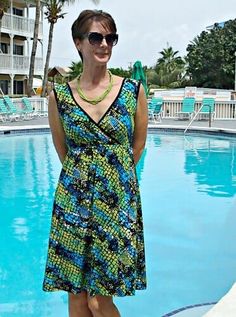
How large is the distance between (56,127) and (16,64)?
106 ft

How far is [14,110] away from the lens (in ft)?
65.2

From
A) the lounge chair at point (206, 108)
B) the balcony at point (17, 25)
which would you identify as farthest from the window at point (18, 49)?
the lounge chair at point (206, 108)

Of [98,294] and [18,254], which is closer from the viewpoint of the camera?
[98,294]

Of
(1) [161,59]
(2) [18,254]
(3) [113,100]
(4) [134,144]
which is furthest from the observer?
(1) [161,59]

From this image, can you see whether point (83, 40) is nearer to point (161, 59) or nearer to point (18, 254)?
point (18, 254)

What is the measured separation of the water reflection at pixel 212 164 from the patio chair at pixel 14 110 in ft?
22.9

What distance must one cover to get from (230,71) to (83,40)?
42718mm

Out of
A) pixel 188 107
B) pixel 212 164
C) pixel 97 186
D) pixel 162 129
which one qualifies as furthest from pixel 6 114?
pixel 97 186

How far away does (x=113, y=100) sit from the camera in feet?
7.69

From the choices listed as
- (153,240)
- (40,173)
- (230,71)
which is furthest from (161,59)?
(153,240)

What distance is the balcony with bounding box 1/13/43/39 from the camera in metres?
33.5

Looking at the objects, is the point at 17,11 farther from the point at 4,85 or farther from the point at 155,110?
the point at 155,110

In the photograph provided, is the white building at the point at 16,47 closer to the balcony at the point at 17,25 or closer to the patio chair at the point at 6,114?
the balcony at the point at 17,25

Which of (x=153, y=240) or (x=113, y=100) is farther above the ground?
(x=113, y=100)
